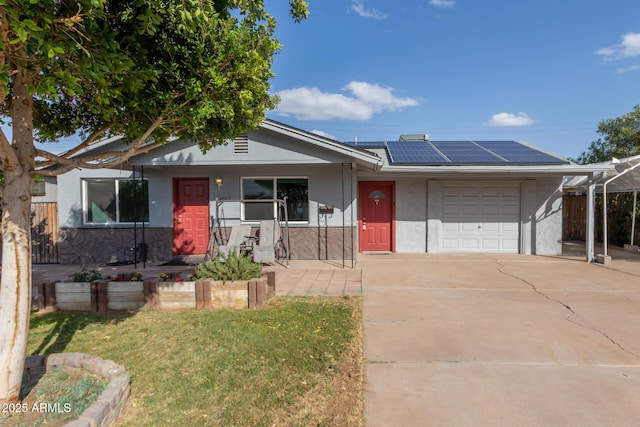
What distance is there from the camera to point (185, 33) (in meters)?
3.10

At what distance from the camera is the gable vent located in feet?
29.9

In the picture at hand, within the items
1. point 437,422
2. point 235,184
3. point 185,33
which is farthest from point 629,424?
point 235,184

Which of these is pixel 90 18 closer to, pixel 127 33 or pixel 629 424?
pixel 127 33

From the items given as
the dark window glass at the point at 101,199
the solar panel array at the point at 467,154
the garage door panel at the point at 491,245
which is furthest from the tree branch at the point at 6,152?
the garage door panel at the point at 491,245

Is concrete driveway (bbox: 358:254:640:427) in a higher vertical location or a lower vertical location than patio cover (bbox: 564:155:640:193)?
lower

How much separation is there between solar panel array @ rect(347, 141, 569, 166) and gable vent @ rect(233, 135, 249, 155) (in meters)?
3.37

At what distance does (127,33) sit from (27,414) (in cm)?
309

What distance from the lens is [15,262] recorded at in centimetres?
268

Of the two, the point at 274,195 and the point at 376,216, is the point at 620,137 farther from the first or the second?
the point at 274,195

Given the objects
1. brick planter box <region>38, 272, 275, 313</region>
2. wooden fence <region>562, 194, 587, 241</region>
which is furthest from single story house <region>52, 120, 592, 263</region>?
wooden fence <region>562, 194, 587, 241</region>

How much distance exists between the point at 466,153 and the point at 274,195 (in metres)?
6.25

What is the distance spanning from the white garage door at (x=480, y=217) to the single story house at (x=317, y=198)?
0.03 meters

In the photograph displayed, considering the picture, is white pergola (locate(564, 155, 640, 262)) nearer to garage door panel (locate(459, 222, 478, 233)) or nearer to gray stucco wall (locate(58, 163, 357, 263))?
garage door panel (locate(459, 222, 478, 233))

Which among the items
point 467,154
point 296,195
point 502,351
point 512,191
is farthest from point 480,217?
point 502,351
